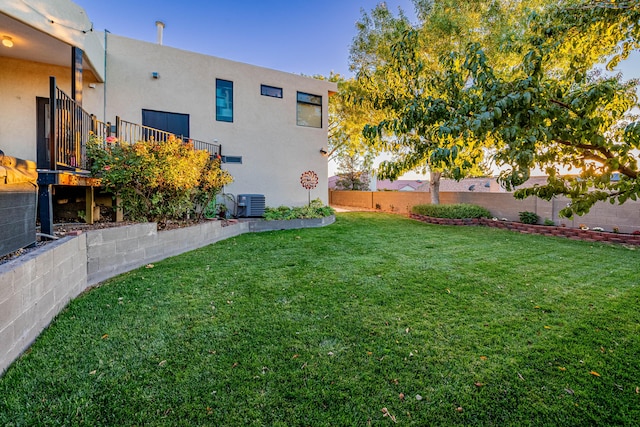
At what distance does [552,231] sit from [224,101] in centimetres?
1074

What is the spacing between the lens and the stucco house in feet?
16.5

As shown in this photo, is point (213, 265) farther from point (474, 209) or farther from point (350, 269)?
point (474, 209)

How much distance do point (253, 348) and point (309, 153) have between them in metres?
9.23

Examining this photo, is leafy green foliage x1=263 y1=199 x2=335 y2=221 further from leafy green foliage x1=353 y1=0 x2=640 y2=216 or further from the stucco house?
leafy green foliage x1=353 y1=0 x2=640 y2=216

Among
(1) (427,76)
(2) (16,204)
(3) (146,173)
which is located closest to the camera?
(2) (16,204)

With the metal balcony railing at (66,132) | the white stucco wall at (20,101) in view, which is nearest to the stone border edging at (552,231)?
the metal balcony railing at (66,132)

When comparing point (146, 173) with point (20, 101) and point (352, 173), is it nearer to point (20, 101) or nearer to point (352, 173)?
point (20, 101)

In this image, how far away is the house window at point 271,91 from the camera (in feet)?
33.2

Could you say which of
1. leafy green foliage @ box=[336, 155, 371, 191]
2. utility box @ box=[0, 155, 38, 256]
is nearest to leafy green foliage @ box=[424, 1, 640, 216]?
utility box @ box=[0, 155, 38, 256]

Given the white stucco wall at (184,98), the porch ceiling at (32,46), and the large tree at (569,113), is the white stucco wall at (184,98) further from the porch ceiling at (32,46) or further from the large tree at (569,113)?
the large tree at (569,113)

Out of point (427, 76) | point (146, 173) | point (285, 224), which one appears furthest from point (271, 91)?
point (427, 76)

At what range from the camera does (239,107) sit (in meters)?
9.70

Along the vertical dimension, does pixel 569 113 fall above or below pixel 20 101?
below

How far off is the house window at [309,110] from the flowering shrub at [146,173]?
19.9 ft
